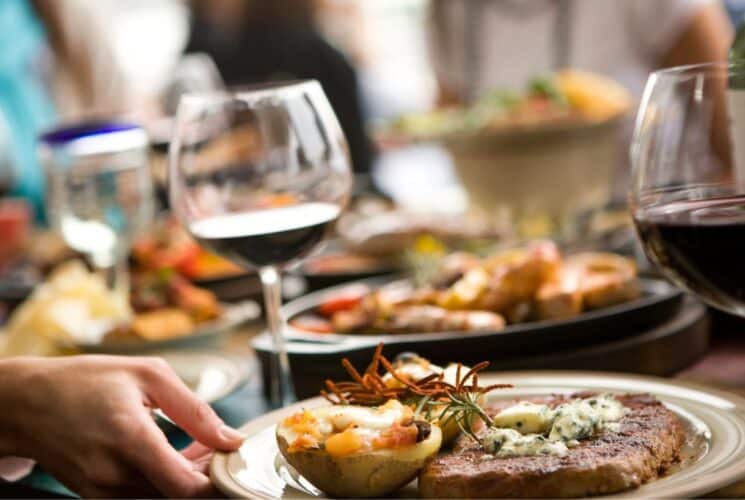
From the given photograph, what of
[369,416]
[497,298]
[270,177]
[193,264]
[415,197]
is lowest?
[415,197]

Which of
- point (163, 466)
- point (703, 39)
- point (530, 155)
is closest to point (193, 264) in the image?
point (530, 155)

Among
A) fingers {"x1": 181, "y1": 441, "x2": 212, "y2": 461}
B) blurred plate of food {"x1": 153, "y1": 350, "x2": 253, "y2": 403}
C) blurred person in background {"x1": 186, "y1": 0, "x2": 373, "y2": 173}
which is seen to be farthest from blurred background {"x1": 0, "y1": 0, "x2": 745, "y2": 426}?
blurred person in background {"x1": 186, "y1": 0, "x2": 373, "y2": 173}

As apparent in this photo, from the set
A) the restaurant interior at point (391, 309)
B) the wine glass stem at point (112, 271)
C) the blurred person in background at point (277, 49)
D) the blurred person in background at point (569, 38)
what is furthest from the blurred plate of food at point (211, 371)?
the blurred person in background at point (277, 49)

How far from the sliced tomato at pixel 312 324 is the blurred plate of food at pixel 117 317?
0.67 ft

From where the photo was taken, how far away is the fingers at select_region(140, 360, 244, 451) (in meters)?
0.94

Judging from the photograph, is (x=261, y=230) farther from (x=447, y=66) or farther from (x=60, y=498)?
(x=447, y=66)

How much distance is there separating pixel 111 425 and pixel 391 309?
64cm

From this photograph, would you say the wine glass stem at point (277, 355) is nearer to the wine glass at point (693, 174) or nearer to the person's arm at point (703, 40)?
the wine glass at point (693, 174)

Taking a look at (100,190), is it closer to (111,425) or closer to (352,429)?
(111,425)

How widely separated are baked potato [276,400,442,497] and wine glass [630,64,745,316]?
26cm

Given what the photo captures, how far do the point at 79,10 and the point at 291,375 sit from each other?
11.8 feet

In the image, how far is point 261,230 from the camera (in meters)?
1.26

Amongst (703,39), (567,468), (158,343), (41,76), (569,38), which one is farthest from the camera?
(41,76)

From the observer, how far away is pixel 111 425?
0.92 meters
